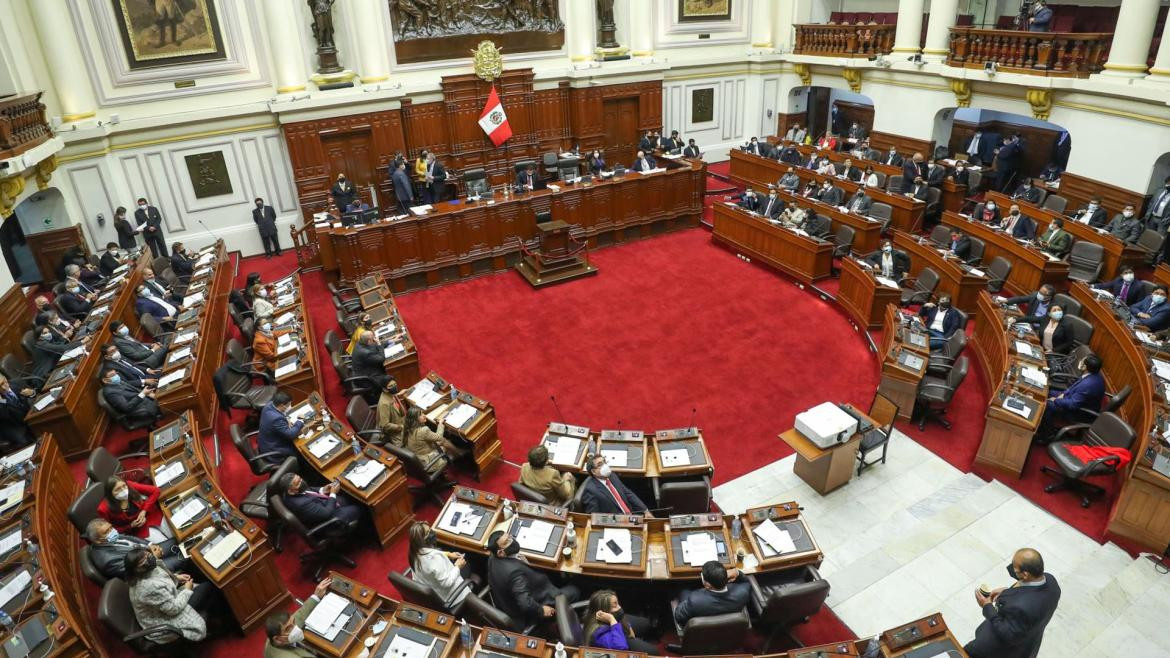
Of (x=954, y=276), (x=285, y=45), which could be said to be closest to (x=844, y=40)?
(x=954, y=276)

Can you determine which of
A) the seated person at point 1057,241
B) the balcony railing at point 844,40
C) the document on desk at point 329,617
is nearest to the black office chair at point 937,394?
the seated person at point 1057,241

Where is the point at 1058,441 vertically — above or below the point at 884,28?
below

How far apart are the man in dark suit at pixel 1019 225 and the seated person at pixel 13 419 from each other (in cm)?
1487

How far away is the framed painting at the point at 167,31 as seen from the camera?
13.0m

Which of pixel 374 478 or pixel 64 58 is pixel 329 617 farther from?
→ pixel 64 58

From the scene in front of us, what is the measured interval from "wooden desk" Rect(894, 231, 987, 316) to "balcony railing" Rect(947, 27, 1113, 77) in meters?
4.97

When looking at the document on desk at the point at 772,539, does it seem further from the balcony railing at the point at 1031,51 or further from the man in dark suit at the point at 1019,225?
the balcony railing at the point at 1031,51

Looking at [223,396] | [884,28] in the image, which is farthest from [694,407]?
[884,28]

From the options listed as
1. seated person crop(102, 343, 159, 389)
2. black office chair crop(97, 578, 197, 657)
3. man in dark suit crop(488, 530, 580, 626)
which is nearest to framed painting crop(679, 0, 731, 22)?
seated person crop(102, 343, 159, 389)

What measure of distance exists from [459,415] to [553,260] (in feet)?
19.3

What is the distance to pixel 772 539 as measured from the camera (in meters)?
5.61

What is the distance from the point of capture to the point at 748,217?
13.5m

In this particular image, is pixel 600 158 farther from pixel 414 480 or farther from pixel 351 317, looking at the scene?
pixel 414 480

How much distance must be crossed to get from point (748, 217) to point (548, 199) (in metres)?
4.18
